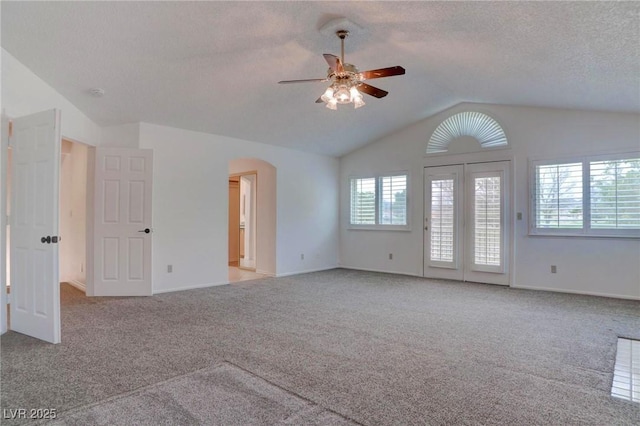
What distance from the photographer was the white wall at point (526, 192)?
5070 millimetres

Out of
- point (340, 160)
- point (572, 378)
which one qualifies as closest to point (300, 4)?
point (572, 378)

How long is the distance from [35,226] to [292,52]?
307 cm

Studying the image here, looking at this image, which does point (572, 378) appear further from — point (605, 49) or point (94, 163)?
point (94, 163)

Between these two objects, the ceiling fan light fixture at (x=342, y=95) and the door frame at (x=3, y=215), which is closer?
the door frame at (x=3, y=215)

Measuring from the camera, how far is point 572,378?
100 inches

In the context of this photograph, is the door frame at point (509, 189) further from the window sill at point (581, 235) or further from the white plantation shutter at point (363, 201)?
the white plantation shutter at point (363, 201)

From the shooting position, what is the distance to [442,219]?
6676mm

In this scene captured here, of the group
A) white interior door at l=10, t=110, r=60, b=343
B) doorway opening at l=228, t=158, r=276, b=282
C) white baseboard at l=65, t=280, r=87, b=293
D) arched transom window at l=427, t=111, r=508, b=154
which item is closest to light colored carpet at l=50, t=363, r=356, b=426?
white interior door at l=10, t=110, r=60, b=343

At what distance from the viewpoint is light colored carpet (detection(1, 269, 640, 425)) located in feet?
7.18

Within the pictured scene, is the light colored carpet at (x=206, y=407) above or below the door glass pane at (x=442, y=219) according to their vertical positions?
below

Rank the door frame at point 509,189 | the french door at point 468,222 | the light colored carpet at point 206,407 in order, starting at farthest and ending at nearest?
the french door at point 468,222
the door frame at point 509,189
the light colored carpet at point 206,407

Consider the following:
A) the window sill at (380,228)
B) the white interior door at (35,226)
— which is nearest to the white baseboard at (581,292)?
the window sill at (380,228)

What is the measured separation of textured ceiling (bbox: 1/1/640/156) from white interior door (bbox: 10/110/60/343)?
816mm

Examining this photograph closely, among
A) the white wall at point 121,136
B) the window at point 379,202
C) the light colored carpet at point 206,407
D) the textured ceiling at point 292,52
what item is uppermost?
the textured ceiling at point 292,52
